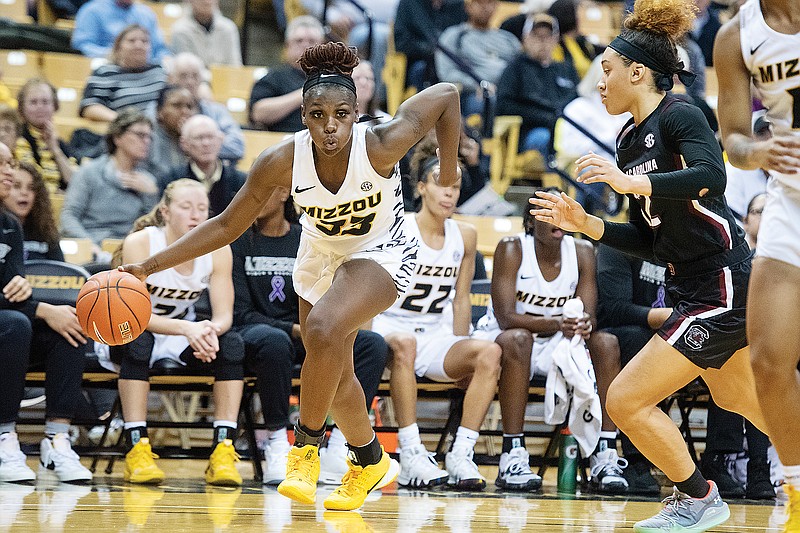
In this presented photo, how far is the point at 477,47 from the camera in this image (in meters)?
10.0

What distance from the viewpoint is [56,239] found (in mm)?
6344

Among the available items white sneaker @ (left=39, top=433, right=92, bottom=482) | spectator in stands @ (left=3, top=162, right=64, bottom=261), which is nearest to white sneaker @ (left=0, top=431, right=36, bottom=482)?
white sneaker @ (left=39, top=433, right=92, bottom=482)

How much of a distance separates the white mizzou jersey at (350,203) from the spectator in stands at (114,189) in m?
3.31

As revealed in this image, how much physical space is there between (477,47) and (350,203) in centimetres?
613

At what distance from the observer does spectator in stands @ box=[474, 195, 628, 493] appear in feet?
19.7

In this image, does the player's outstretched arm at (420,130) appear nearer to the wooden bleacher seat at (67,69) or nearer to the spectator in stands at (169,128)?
the spectator in stands at (169,128)

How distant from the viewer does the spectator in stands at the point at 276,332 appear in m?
5.86

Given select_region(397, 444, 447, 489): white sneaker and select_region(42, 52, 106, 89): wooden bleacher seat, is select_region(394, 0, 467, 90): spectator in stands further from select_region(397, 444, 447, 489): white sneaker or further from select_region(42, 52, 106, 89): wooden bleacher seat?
select_region(397, 444, 447, 489): white sneaker

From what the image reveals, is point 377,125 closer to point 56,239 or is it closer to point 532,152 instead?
point 56,239

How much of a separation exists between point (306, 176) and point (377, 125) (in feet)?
1.28

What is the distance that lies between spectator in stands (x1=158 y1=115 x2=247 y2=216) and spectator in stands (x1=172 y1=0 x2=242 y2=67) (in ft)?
7.81

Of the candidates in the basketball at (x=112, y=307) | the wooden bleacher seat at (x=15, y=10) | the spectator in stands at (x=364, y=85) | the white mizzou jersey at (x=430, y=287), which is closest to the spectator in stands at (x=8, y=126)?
the spectator in stands at (x=364, y=85)

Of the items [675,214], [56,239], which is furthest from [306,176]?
[56,239]

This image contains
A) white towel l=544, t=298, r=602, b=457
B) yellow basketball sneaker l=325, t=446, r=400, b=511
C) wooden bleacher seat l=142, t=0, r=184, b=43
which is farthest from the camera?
wooden bleacher seat l=142, t=0, r=184, b=43
